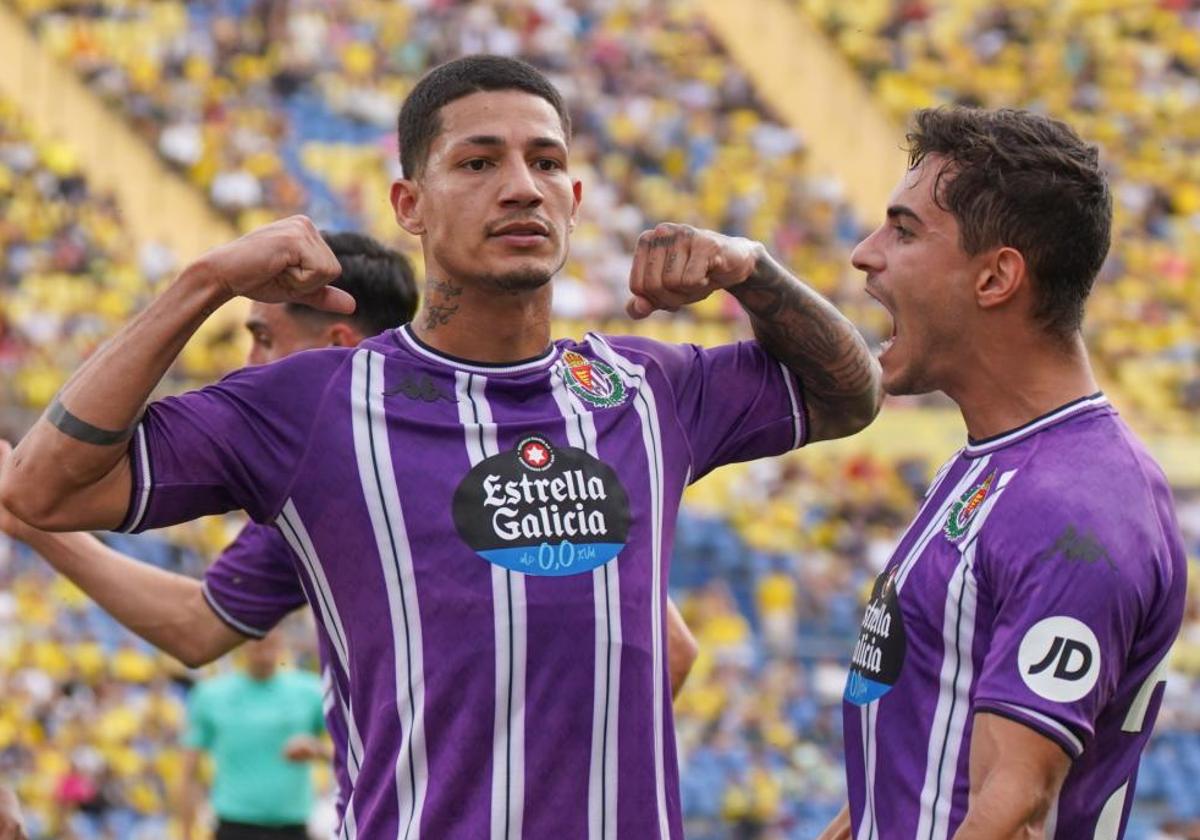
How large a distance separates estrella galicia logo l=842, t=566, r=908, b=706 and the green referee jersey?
522 cm

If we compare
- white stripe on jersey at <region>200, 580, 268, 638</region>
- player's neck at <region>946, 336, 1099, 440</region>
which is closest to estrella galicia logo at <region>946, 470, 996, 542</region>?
player's neck at <region>946, 336, 1099, 440</region>

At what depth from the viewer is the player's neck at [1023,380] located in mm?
3428

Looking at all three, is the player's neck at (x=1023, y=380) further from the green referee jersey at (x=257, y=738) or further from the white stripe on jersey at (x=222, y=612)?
the green referee jersey at (x=257, y=738)

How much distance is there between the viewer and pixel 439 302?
3691mm

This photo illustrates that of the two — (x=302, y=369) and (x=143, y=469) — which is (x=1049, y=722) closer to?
(x=302, y=369)

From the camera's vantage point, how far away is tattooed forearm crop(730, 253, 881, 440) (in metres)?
3.86

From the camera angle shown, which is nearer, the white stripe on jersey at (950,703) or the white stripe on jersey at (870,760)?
the white stripe on jersey at (950,703)

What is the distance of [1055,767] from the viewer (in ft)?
10.2

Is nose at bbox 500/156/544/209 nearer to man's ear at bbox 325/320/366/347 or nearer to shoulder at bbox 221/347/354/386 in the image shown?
shoulder at bbox 221/347/354/386

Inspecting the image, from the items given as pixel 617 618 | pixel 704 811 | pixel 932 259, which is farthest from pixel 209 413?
pixel 704 811

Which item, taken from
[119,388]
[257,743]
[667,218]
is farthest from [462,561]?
[667,218]

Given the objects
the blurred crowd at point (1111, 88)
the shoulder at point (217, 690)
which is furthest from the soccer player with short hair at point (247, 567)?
the blurred crowd at point (1111, 88)

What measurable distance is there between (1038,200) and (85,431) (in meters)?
1.61

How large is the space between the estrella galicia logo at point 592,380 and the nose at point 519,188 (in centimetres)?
30
